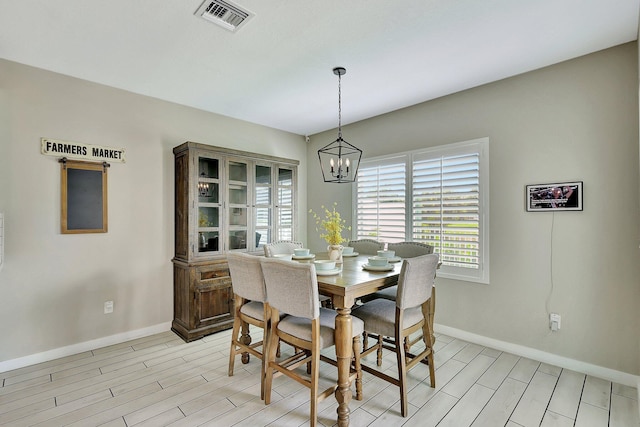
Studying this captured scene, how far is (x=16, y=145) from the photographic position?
2768mm

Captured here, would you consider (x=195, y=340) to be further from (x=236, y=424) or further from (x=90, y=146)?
(x=90, y=146)

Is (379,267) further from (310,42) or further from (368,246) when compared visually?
(310,42)

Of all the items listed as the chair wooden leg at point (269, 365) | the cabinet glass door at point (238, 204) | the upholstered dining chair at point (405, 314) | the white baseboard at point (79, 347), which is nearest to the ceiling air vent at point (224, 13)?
the cabinet glass door at point (238, 204)

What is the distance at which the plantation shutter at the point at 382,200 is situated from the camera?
390 cm

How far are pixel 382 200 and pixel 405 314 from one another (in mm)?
2056

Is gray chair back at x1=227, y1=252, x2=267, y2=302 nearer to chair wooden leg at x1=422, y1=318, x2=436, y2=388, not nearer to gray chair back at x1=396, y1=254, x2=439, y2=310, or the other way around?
gray chair back at x1=396, y1=254, x2=439, y2=310

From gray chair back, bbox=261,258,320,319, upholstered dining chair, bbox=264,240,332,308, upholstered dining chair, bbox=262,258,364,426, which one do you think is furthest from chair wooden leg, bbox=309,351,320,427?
upholstered dining chair, bbox=264,240,332,308

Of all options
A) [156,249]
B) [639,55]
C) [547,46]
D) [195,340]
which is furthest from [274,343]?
[639,55]

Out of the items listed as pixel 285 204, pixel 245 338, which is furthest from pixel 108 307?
pixel 285 204

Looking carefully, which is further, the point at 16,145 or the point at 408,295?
the point at 16,145

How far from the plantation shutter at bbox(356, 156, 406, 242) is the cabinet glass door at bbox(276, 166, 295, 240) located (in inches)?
37.3

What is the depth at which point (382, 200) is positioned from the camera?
13.5ft

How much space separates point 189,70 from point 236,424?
Answer: 2.89m

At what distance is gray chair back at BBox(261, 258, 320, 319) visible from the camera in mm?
1942
